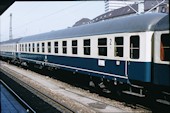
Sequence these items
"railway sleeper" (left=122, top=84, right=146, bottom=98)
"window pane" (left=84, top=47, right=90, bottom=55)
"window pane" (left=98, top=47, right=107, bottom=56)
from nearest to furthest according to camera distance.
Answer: "railway sleeper" (left=122, top=84, right=146, bottom=98), "window pane" (left=98, top=47, right=107, bottom=56), "window pane" (left=84, top=47, right=90, bottom=55)

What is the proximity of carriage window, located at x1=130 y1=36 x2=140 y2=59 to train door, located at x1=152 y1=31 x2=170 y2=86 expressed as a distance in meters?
0.96

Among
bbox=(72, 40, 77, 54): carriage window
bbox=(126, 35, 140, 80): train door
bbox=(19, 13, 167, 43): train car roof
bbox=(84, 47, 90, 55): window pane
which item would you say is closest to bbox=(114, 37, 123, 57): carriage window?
bbox=(19, 13, 167, 43): train car roof

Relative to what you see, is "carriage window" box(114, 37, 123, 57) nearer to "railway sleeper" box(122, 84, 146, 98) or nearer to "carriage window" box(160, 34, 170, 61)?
"railway sleeper" box(122, 84, 146, 98)

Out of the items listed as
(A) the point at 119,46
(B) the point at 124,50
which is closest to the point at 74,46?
(A) the point at 119,46

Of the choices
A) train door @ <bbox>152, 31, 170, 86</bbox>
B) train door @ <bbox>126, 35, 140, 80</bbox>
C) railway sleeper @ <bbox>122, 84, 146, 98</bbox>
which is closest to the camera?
train door @ <bbox>152, 31, 170, 86</bbox>

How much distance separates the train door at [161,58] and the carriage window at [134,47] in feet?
3.15

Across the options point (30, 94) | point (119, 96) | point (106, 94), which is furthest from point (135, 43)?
point (30, 94)

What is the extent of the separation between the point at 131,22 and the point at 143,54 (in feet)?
5.47

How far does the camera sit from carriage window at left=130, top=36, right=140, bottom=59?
11034mm

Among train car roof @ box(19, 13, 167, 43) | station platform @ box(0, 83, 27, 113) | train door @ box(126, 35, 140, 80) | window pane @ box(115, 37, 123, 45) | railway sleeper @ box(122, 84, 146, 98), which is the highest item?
train car roof @ box(19, 13, 167, 43)

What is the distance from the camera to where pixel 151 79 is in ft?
34.1

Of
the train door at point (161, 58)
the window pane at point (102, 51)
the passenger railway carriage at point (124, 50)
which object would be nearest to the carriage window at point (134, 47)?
the passenger railway carriage at point (124, 50)

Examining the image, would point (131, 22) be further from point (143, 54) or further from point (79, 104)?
point (79, 104)

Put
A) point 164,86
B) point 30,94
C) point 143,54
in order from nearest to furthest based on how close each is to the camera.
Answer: point 164,86 < point 143,54 < point 30,94
